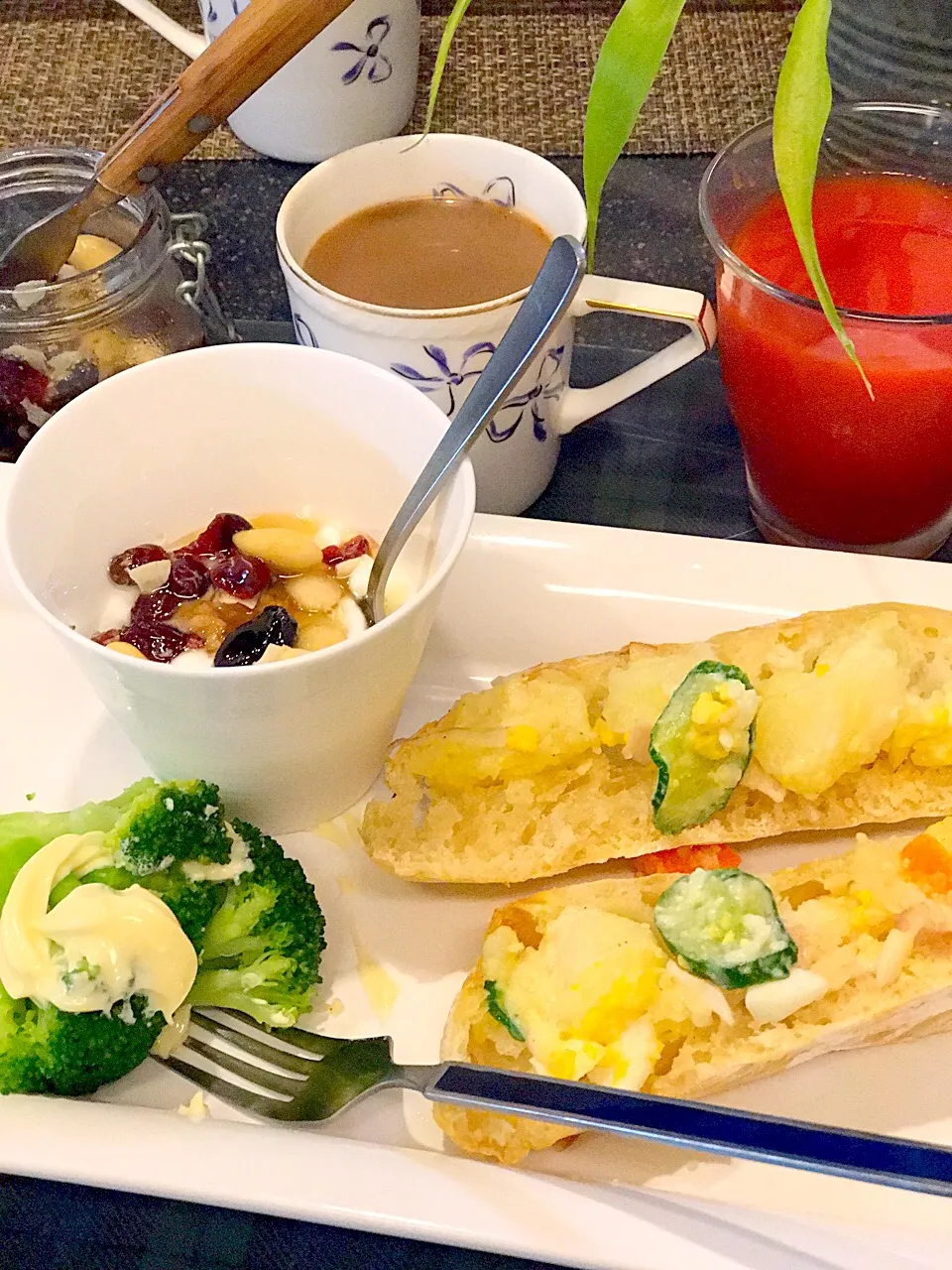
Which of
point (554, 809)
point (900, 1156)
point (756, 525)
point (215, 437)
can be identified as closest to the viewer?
point (900, 1156)

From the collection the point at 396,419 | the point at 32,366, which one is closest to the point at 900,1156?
the point at 396,419

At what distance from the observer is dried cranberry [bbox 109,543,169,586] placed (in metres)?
1.43

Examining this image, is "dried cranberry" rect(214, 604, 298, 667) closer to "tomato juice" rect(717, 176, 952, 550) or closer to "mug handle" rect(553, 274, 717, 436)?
"mug handle" rect(553, 274, 717, 436)

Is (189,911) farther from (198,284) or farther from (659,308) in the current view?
(198,284)

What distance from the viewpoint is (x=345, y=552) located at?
1480mm

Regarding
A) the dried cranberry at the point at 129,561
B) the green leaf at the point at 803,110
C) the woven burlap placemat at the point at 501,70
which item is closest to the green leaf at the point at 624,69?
the green leaf at the point at 803,110

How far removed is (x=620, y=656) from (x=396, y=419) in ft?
1.34

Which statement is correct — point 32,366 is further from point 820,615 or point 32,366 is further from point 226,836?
point 820,615

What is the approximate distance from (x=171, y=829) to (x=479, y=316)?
0.74 meters

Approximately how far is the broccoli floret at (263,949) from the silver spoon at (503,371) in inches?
16.8

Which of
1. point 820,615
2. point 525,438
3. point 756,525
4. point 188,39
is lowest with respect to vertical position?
point 756,525

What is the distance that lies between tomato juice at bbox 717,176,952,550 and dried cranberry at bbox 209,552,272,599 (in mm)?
715

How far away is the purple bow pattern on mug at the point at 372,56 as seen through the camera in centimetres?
208

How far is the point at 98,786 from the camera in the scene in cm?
145
